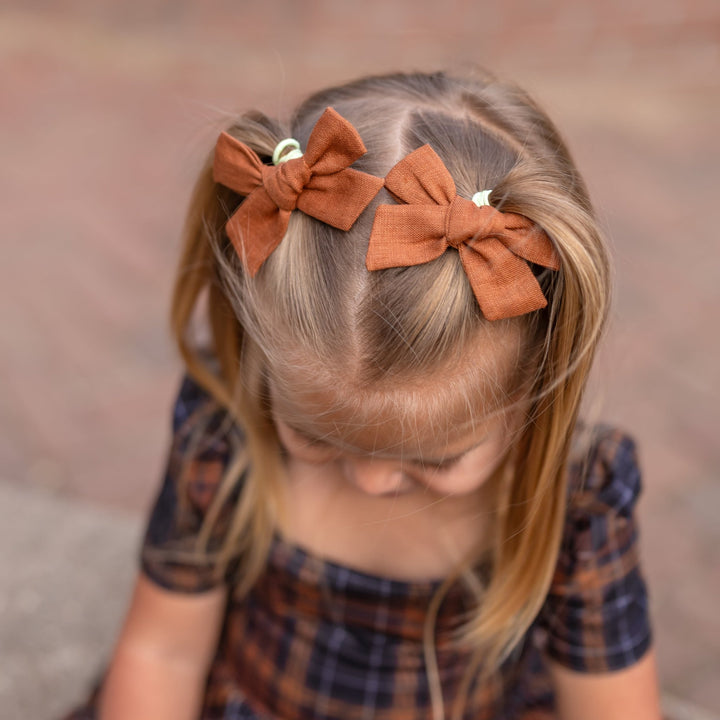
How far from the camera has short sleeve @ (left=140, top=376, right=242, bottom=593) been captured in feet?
4.35

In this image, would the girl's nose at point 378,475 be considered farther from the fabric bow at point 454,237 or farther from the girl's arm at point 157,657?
the girl's arm at point 157,657

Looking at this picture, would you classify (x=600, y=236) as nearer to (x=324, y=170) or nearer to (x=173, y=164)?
(x=324, y=170)

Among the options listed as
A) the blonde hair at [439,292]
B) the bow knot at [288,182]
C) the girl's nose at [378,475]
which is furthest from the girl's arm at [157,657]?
the bow knot at [288,182]

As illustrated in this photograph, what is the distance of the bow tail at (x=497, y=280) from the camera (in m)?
0.90

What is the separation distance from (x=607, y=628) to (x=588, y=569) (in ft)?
0.29

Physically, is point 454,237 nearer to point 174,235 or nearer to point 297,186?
point 297,186

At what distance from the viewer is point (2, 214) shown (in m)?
3.14

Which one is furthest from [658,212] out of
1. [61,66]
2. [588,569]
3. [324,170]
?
[61,66]

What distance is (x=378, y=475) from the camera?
3.53 ft

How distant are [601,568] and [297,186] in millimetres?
655

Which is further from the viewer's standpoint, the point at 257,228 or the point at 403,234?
the point at 257,228

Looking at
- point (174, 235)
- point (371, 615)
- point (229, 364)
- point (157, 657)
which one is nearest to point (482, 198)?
point (229, 364)

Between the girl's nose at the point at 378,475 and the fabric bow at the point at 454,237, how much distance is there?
25cm

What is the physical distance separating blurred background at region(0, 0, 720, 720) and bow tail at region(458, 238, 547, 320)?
206mm
